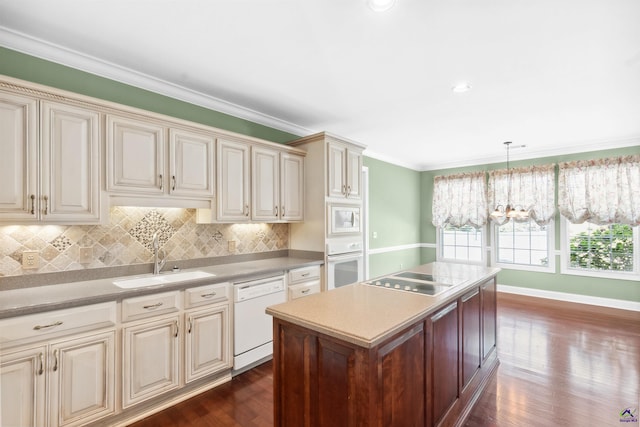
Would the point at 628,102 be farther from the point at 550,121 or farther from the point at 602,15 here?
the point at 602,15

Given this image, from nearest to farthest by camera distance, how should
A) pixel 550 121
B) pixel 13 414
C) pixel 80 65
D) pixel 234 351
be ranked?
pixel 13 414 → pixel 80 65 → pixel 234 351 → pixel 550 121

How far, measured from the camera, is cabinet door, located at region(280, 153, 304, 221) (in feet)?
11.4

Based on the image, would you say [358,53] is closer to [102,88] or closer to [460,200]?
[102,88]

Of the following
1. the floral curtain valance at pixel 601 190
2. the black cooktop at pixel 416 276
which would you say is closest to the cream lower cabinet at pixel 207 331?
the black cooktop at pixel 416 276

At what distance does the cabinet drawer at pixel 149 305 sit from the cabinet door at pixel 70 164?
661 millimetres

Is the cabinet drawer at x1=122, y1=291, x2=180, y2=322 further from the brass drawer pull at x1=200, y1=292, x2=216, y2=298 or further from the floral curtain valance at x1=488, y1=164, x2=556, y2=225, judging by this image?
the floral curtain valance at x1=488, y1=164, x2=556, y2=225

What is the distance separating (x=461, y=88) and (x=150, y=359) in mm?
3556

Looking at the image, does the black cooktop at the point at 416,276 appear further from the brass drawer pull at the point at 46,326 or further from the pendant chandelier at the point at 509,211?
the pendant chandelier at the point at 509,211

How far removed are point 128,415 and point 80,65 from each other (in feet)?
8.72

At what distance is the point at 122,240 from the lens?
251 cm

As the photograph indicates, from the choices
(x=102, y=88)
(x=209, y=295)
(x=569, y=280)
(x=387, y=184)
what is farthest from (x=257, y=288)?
(x=569, y=280)

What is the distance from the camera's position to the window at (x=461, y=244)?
6.07 m

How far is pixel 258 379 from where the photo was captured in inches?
107

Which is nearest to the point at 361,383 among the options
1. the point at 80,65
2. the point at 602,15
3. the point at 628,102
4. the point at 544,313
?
the point at 602,15
